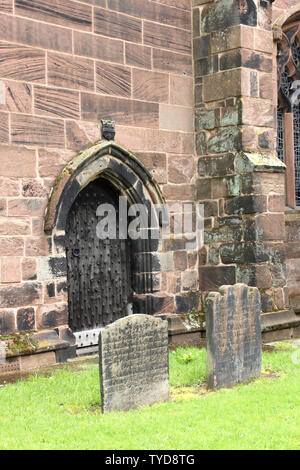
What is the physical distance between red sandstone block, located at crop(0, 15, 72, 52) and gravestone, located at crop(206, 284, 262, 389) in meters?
4.06

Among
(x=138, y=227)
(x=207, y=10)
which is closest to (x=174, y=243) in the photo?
(x=138, y=227)

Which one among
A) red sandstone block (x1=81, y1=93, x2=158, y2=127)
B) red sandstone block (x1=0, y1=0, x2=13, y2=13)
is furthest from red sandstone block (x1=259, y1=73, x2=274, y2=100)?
red sandstone block (x1=0, y1=0, x2=13, y2=13)

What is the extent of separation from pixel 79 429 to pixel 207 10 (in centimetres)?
750

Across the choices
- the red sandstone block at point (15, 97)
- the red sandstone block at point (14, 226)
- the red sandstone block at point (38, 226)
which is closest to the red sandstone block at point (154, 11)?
the red sandstone block at point (15, 97)

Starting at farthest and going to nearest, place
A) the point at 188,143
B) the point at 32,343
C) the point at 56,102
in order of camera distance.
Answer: the point at 188,143
the point at 56,102
the point at 32,343

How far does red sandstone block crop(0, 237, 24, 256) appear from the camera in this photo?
8492 millimetres

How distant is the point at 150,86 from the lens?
10.4m

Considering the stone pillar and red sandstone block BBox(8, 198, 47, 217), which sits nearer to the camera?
red sandstone block BBox(8, 198, 47, 217)

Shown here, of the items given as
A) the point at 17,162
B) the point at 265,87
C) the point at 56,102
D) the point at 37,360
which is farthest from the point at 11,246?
the point at 265,87

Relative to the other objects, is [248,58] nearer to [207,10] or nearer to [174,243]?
[207,10]

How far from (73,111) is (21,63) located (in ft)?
3.21

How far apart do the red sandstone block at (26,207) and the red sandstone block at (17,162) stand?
329 mm

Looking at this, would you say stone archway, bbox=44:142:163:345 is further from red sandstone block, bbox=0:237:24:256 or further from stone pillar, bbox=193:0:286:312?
stone pillar, bbox=193:0:286:312

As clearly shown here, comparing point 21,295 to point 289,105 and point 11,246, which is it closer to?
point 11,246
